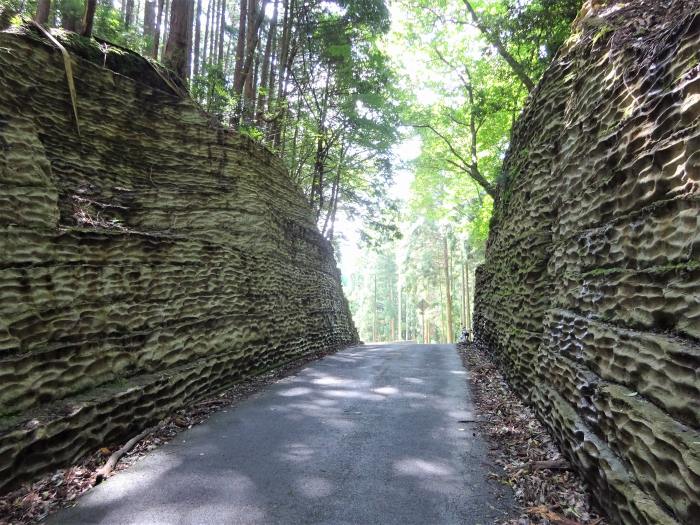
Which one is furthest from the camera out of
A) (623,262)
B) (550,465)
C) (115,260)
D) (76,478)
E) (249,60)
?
(249,60)

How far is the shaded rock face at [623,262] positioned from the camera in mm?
2350

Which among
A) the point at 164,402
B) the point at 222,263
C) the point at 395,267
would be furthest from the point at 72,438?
the point at 395,267

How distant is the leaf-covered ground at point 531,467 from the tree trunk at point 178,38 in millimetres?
8206

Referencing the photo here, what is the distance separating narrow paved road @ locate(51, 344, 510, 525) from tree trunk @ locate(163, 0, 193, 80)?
6557 millimetres

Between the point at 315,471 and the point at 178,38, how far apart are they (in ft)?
27.6

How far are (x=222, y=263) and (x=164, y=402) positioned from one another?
2524 mm

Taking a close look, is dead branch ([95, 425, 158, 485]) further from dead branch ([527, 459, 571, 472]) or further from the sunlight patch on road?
dead branch ([527, 459, 571, 472])

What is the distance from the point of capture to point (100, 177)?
18.6 ft

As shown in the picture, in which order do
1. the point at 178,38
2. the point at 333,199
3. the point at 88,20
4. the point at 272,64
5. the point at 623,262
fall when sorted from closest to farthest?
the point at 623,262, the point at 88,20, the point at 178,38, the point at 272,64, the point at 333,199

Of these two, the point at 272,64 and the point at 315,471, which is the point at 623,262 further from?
the point at 272,64

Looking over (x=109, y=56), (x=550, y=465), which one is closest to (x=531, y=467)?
(x=550, y=465)

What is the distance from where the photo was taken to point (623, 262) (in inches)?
128

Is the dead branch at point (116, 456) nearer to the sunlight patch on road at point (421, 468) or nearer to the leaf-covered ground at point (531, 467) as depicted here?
the sunlight patch on road at point (421, 468)

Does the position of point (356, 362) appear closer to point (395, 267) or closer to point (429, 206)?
point (429, 206)
